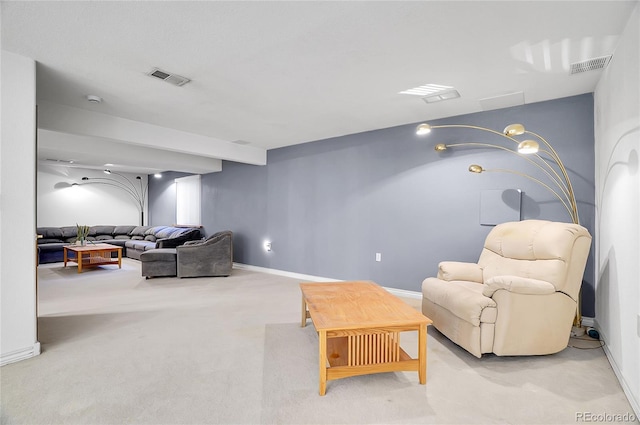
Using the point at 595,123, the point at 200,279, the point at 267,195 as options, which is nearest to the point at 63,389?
the point at 200,279

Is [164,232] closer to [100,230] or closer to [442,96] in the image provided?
[100,230]

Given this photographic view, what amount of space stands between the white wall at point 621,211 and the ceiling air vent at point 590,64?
7 centimetres

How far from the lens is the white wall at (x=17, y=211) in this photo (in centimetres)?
228

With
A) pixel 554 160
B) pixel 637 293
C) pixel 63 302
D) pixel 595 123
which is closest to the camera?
pixel 637 293

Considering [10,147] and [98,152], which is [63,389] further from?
[98,152]

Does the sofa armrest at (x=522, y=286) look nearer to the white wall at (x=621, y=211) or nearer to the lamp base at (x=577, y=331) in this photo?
the white wall at (x=621, y=211)

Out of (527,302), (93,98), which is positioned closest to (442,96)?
(527,302)

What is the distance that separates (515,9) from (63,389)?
362 cm

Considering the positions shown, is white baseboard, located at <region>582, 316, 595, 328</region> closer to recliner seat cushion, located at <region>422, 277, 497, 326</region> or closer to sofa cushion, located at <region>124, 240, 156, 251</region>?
recliner seat cushion, located at <region>422, 277, 497, 326</region>

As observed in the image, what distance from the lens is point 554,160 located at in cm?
332

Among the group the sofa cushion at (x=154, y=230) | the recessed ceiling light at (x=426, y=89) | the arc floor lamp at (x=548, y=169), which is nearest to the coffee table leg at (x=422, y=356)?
the arc floor lamp at (x=548, y=169)

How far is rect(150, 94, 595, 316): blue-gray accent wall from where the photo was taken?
10.9 ft

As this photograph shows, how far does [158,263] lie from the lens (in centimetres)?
530

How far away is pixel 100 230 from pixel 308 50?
27.1ft
